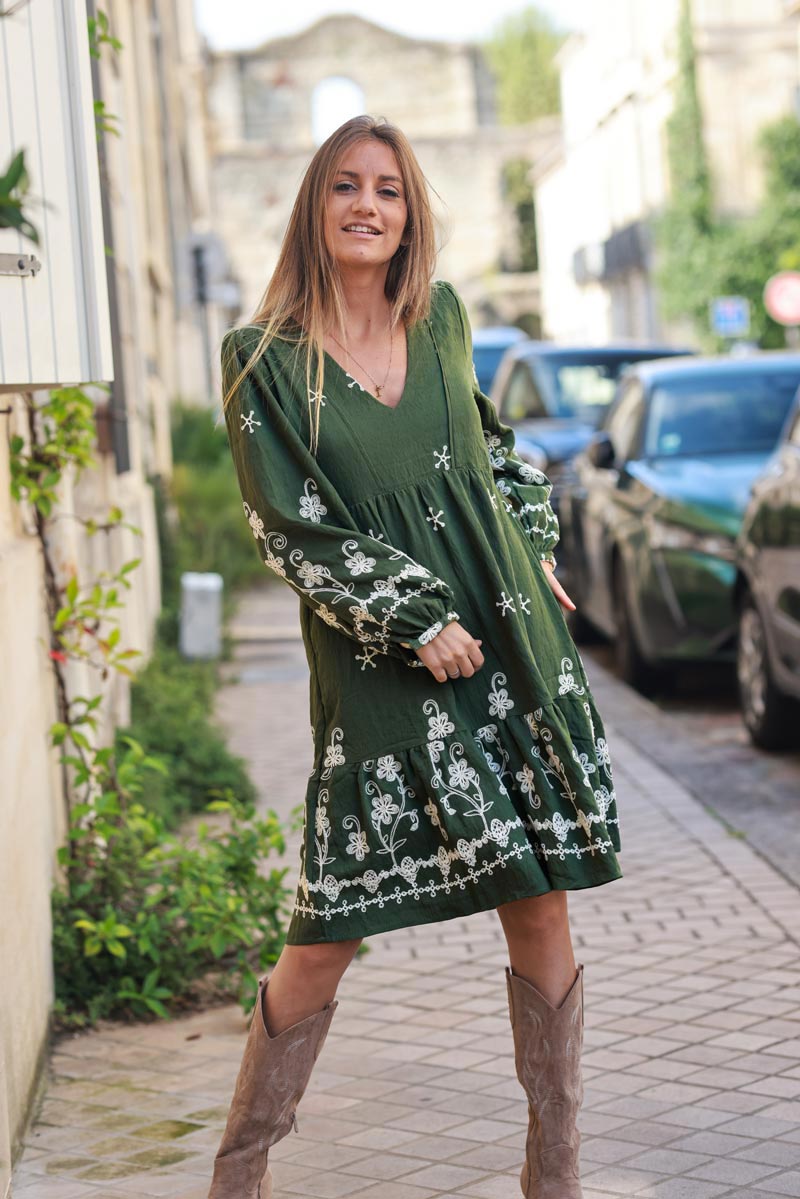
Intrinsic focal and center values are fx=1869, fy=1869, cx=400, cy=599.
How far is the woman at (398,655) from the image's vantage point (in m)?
3.11

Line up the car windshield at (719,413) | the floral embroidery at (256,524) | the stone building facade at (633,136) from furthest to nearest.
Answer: the stone building facade at (633,136), the car windshield at (719,413), the floral embroidery at (256,524)

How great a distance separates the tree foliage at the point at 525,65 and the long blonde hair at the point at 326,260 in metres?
83.4

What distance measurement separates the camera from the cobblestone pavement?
3664mm

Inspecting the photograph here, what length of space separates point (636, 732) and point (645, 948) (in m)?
3.70

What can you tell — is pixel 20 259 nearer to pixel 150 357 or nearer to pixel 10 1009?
pixel 10 1009

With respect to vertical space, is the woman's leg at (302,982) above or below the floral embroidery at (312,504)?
below

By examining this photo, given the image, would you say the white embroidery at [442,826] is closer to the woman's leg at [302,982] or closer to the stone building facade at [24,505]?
the woman's leg at [302,982]

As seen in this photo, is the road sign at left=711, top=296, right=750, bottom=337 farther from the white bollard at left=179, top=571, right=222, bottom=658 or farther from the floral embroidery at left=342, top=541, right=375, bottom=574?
the floral embroidery at left=342, top=541, right=375, bottom=574

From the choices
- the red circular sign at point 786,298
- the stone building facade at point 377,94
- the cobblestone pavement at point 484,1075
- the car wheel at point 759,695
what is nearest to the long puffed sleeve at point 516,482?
the cobblestone pavement at point 484,1075

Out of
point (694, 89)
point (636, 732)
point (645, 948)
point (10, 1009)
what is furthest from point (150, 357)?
point (694, 89)

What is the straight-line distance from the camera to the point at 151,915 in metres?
4.85

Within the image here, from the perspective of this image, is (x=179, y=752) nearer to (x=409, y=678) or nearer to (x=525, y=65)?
(x=409, y=678)

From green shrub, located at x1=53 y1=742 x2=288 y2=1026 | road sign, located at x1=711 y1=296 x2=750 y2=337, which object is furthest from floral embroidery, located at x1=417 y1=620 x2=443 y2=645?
road sign, located at x1=711 y1=296 x2=750 y2=337

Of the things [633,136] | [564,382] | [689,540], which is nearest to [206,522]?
[564,382]
